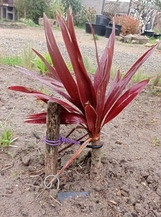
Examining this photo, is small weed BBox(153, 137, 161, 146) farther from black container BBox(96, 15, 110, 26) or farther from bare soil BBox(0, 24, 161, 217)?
black container BBox(96, 15, 110, 26)

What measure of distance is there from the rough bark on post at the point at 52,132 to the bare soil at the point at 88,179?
112mm

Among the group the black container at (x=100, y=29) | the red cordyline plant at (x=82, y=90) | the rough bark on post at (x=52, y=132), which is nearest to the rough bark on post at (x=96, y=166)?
the red cordyline plant at (x=82, y=90)

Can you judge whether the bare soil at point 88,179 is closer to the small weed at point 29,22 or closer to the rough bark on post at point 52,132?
the rough bark on post at point 52,132

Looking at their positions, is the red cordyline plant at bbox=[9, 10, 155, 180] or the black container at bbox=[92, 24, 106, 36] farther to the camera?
the black container at bbox=[92, 24, 106, 36]

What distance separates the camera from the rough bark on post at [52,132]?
1.26 m

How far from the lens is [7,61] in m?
3.95

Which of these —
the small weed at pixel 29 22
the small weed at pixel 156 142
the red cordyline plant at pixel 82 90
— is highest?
the red cordyline plant at pixel 82 90

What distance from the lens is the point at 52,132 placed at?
1.32 metres

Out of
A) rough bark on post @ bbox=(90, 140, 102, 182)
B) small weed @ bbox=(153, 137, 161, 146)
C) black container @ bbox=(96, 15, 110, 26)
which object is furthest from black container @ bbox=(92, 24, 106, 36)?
rough bark on post @ bbox=(90, 140, 102, 182)

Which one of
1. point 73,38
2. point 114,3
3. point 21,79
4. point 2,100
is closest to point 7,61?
point 21,79

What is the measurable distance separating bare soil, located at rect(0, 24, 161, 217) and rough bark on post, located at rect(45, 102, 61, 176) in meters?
0.11

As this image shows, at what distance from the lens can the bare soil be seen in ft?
4.29

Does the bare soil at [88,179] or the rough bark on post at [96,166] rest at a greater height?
the rough bark on post at [96,166]

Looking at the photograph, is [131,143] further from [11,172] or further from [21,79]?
[21,79]
